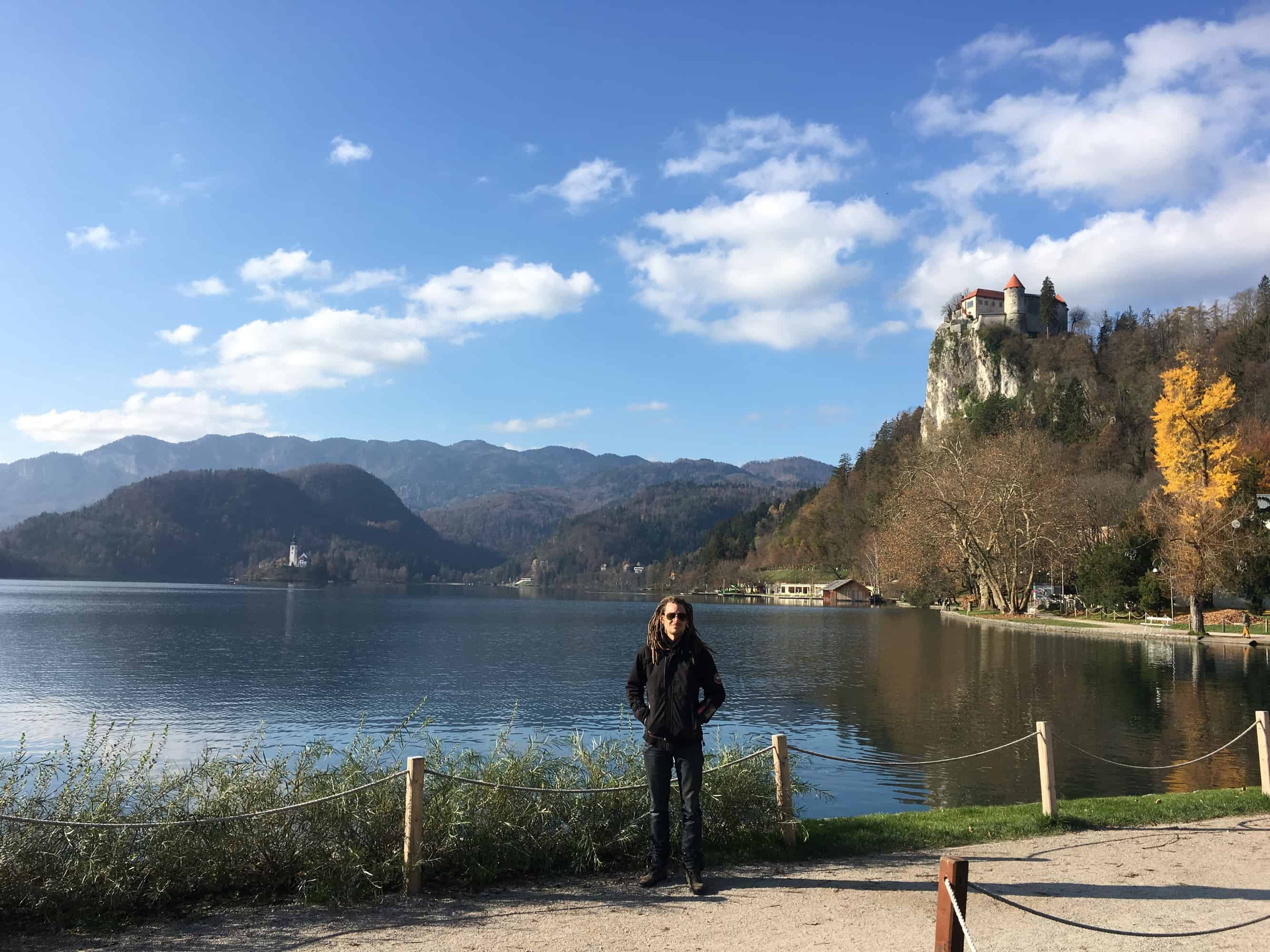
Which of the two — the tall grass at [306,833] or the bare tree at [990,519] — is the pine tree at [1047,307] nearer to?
the bare tree at [990,519]

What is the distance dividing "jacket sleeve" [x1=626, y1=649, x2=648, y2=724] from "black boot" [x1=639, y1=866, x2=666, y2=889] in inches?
51.0

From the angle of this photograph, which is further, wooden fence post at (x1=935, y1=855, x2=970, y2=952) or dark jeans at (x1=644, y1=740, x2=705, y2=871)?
dark jeans at (x1=644, y1=740, x2=705, y2=871)

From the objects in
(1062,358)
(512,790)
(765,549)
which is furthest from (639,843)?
(765,549)

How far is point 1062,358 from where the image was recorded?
398 feet

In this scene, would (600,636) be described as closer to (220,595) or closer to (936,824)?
(936,824)

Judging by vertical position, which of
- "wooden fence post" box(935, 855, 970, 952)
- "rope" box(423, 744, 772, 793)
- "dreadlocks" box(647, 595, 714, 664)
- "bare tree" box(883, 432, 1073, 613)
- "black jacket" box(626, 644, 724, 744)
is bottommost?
"rope" box(423, 744, 772, 793)

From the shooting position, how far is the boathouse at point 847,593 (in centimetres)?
11119

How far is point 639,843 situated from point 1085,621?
52.1 metres

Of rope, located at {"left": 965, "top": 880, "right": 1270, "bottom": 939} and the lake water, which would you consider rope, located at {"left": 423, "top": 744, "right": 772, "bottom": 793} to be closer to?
rope, located at {"left": 965, "top": 880, "right": 1270, "bottom": 939}

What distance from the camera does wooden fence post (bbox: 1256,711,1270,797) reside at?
1089 cm

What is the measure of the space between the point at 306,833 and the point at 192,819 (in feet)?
3.11

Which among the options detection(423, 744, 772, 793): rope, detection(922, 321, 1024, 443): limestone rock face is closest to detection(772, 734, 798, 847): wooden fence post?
detection(423, 744, 772, 793): rope

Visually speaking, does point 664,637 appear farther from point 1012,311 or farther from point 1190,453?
point 1012,311

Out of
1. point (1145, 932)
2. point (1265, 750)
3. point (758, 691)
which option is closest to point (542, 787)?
point (1145, 932)
